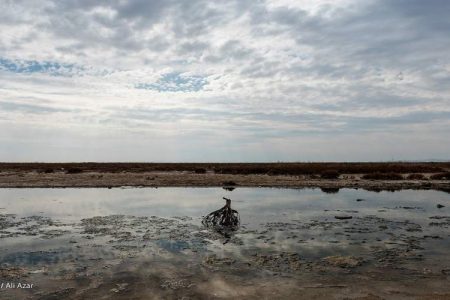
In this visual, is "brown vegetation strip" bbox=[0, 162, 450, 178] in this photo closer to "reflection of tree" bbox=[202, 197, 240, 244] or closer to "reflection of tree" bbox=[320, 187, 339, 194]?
"reflection of tree" bbox=[320, 187, 339, 194]

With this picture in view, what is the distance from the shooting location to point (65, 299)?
1080cm

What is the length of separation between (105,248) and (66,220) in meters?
8.71

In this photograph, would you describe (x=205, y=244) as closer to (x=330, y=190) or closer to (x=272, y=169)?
(x=330, y=190)

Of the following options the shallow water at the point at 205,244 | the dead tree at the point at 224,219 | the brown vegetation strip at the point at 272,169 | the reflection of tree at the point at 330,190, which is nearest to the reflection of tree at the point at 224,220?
the dead tree at the point at 224,219

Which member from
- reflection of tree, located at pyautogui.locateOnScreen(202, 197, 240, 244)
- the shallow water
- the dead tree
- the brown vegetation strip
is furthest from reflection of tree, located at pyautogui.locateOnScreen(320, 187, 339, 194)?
the dead tree

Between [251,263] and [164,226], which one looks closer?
[251,263]

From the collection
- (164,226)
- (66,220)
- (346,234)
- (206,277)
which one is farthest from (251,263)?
(66,220)

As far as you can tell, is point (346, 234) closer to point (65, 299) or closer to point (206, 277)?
point (206, 277)

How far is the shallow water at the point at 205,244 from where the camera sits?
12734 mm

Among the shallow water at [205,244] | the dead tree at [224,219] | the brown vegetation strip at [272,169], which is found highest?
the brown vegetation strip at [272,169]

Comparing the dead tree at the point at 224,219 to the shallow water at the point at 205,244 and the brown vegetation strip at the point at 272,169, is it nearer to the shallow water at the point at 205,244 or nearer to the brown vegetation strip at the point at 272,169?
the shallow water at the point at 205,244

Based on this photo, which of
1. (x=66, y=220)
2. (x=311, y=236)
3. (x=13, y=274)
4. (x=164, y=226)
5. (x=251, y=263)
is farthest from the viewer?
(x=66, y=220)

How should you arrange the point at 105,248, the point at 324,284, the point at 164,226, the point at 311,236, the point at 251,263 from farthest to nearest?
the point at 164,226 → the point at 311,236 → the point at 105,248 → the point at 251,263 → the point at 324,284

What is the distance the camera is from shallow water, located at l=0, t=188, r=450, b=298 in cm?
1273
